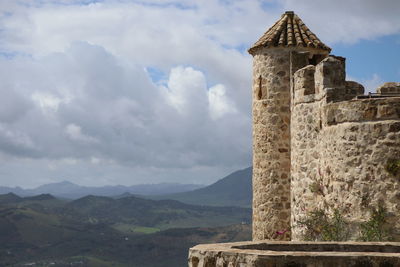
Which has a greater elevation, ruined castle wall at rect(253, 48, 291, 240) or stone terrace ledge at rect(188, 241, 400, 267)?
ruined castle wall at rect(253, 48, 291, 240)

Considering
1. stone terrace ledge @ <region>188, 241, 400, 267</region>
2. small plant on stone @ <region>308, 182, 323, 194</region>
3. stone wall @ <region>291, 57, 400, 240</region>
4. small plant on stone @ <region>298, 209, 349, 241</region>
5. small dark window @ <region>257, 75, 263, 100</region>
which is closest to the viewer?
stone terrace ledge @ <region>188, 241, 400, 267</region>

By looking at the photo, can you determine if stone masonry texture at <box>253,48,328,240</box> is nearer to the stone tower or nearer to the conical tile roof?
the stone tower

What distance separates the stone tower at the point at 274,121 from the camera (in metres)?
22.2

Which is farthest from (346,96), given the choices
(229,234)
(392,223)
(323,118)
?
(229,234)

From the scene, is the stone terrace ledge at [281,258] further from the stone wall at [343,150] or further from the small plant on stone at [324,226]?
the small plant on stone at [324,226]

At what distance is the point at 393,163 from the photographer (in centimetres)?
1502

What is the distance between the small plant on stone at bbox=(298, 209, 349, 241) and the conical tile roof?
694 cm

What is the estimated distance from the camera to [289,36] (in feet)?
76.0

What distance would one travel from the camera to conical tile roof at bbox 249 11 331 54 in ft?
74.9

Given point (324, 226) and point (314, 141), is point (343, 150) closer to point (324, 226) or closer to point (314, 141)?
point (324, 226)

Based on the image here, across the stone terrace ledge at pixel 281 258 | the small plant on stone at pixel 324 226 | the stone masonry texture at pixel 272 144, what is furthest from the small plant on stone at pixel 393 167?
the stone masonry texture at pixel 272 144

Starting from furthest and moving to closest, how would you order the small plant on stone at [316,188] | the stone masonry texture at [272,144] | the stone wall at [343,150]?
the stone masonry texture at [272,144] < the small plant on stone at [316,188] < the stone wall at [343,150]

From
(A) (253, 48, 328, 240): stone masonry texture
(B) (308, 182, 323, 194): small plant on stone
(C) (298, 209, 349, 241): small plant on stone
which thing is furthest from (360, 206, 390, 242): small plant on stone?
(A) (253, 48, 328, 240): stone masonry texture

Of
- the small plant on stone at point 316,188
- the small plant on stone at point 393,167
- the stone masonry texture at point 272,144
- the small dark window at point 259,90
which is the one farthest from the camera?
the small dark window at point 259,90
